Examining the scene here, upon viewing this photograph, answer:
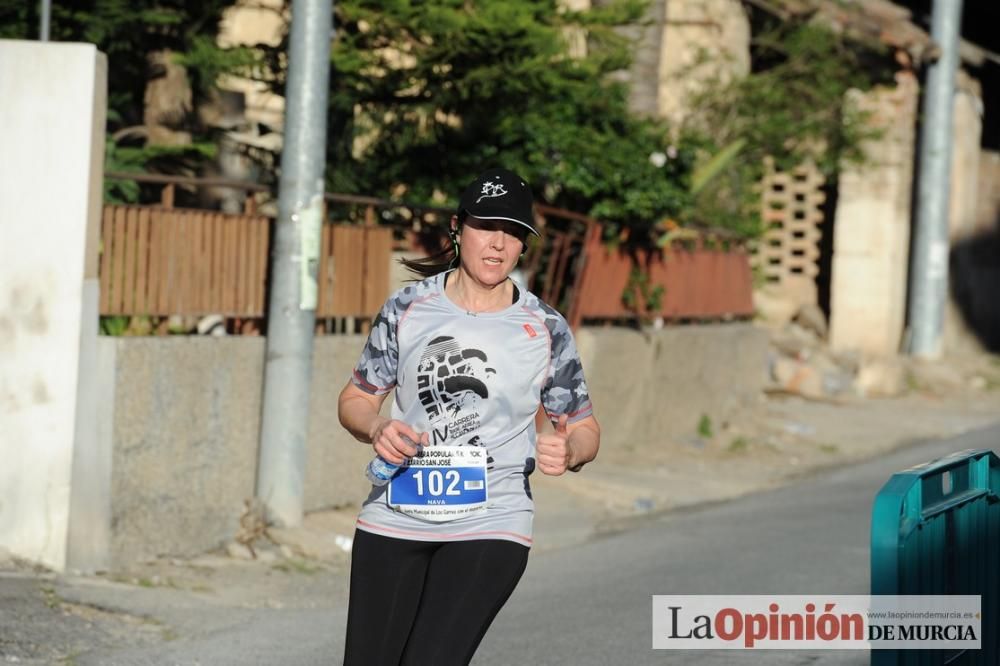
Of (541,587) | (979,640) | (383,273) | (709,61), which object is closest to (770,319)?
(709,61)


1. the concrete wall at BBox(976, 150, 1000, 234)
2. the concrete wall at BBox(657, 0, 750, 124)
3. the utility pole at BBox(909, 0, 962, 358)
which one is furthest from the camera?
the concrete wall at BBox(976, 150, 1000, 234)

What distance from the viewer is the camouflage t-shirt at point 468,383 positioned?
4113 mm

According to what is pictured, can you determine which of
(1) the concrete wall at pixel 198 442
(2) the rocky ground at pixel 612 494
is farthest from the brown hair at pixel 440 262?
(1) the concrete wall at pixel 198 442

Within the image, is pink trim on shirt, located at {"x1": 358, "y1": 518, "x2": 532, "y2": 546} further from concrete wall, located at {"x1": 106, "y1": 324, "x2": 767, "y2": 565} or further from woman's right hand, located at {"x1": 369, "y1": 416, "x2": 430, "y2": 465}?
concrete wall, located at {"x1": 106, "y1": 324, "x2": 767, "y2": 565}

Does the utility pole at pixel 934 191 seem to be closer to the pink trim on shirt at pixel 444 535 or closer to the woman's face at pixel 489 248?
the woman's face at pixel 489 248

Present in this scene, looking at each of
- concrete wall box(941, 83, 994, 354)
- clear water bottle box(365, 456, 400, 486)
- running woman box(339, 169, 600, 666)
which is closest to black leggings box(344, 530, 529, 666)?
running woman box(339, 169, 600, 666)

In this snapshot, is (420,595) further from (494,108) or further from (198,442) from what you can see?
(494,108)

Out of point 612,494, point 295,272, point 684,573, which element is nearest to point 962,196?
point 612,494

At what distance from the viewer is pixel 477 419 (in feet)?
13.5

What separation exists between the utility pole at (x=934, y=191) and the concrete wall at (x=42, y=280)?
1683cm

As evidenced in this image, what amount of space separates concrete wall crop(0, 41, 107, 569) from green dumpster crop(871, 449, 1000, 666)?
450cm

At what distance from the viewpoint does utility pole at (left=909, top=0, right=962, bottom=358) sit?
2262 centimetres

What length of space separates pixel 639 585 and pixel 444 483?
15.1ft

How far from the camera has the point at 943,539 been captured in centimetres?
474
